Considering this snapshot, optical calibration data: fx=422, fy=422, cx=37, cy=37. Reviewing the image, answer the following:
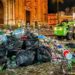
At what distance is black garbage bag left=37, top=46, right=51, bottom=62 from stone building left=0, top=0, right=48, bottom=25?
19231mm

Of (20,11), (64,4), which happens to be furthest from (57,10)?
(20,11)

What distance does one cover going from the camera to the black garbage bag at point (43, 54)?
12000mm

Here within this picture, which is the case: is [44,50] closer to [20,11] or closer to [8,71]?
[8,71]

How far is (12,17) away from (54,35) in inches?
275

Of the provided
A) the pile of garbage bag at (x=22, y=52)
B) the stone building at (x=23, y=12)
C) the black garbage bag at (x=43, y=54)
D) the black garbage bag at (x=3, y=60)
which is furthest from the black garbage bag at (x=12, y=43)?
the stone building at (x=23, y=12)

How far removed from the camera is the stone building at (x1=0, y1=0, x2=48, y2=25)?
105 feet

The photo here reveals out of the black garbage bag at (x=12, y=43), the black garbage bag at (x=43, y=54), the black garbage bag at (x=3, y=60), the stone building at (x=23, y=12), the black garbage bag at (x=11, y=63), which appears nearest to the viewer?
the black garbage bag at (x=11, y=63)

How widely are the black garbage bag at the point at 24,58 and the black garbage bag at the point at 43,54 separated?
0.22 metres

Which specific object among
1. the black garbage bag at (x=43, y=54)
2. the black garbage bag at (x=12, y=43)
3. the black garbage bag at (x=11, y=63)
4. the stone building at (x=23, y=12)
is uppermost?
the stone building at (x=23, y=12)

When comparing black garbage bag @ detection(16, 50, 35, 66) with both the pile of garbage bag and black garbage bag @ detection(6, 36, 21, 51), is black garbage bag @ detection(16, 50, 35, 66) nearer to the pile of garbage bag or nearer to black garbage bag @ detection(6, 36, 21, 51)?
the pile of garbage bag

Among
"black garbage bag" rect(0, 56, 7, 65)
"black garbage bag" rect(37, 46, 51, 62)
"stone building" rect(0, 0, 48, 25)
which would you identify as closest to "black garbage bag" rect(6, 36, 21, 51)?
"black garbage bag" rect(0, 56, 7, 65)

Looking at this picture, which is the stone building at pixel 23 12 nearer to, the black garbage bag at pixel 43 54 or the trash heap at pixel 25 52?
the trash heap at pixel 25 52

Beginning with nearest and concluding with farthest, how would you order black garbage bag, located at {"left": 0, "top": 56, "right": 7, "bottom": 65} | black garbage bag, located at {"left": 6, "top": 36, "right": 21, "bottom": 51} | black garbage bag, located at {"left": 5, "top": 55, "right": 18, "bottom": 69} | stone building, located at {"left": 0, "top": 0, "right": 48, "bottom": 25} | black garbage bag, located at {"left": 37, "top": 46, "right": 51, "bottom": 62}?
black garbage bag, located at {"left": 5, "top": 55, "right": 18, "bottom": 69}, black garbage bag, located at {"left": 0, "top": 56, "right": 7, "bottom": 65}, black garbage bag, located at {"left": 37, "top": 46, "right": 51, "bottom": 62}, black garbage bag, located at {"left": 6, "top": 36, "right": 21, "bottom": 51}, stone building, located at {"left": 0, "top": 0, "right": 48, "bottom": 25}

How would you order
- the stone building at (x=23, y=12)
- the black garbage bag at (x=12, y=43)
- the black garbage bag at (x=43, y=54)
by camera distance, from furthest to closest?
the stone building at (x=23, y=12), the black garbage bag at (x=12, y=43), the black garbage bag at (x=43, y=54)
